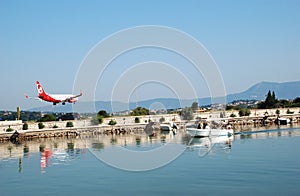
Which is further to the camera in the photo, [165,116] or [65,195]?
[165,116]

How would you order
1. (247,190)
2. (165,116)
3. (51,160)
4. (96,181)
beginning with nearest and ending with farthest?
(247,190), (96,181), (51,160), (165,116)

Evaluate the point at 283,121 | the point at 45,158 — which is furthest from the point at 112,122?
the point at 45,158

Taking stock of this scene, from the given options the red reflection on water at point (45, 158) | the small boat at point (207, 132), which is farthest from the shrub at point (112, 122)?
the red reflection on water at point (45, 158)

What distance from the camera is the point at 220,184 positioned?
15930 millimetres

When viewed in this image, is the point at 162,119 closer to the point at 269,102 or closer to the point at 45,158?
the point at 269,102

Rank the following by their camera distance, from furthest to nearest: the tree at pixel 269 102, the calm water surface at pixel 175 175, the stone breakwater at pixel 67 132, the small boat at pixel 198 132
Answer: the tree at pixel 269 102 < the stone breakwater at pixel 67 132 < the small boat at pixel 198 132 < the calm water surface at pixel 175 175

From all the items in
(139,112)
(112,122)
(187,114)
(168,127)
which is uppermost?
(139,112)

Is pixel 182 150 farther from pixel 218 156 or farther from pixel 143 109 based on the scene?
pixel 143 109

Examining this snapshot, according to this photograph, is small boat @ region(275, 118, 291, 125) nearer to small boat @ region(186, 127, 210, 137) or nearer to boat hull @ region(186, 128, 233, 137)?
boat hull @ region(186, 128, 233, 137)

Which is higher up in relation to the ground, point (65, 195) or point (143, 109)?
point (143, 109)

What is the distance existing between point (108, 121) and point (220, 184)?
38.4 m

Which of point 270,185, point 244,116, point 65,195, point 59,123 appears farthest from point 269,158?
point 244,116

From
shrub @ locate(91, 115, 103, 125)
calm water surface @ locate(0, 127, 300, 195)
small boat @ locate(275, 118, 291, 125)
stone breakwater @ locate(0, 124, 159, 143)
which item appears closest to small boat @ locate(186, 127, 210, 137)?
calm water surface @ locate(0, 127, 300, 195)

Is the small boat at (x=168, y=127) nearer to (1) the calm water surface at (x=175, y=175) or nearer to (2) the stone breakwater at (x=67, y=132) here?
(2) the stone breakwater at (x=67, y=132)
